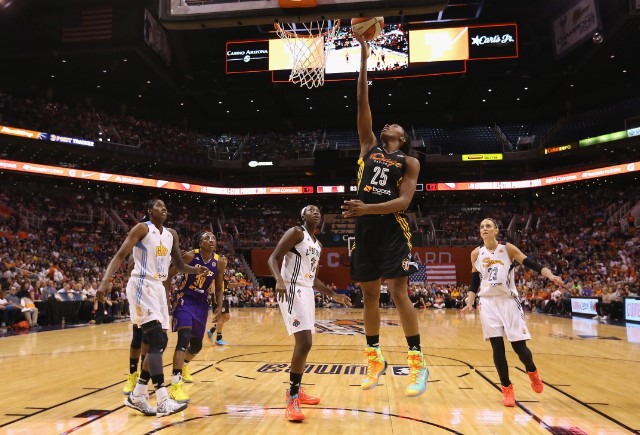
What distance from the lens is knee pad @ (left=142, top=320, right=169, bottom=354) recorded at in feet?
17.5

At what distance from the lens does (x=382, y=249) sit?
181 inches

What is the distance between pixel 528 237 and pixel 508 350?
2320 cm

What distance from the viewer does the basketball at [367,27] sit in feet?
16.6

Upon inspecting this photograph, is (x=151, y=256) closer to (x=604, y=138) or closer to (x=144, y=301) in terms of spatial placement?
(x=144, y=301)

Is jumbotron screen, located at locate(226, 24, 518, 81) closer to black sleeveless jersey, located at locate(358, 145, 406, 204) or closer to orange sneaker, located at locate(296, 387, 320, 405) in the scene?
black sleeveless jersey, located at locate(358, 145, 406, 204)

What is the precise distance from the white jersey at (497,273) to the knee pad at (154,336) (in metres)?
3.76

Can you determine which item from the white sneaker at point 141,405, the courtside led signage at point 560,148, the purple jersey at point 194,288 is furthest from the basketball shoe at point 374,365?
the courtside led signage at point 560,148

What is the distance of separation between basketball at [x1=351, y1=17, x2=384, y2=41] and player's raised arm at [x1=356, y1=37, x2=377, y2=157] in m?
0.20

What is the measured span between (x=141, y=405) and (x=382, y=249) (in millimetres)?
3003

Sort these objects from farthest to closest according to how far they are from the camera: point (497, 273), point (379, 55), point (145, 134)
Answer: point (145, 134), point (379, 55), point (497, 273)

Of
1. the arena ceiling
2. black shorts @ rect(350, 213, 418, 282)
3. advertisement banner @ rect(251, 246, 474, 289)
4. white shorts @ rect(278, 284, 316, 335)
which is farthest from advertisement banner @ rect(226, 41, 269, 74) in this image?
black shorts @ rect(350, 213, 418, 282)

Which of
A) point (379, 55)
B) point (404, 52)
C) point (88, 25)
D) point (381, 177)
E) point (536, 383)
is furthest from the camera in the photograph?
point (379, 55)

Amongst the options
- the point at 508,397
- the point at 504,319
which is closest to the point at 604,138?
the point at 504,319

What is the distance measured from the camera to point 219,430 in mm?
4703
